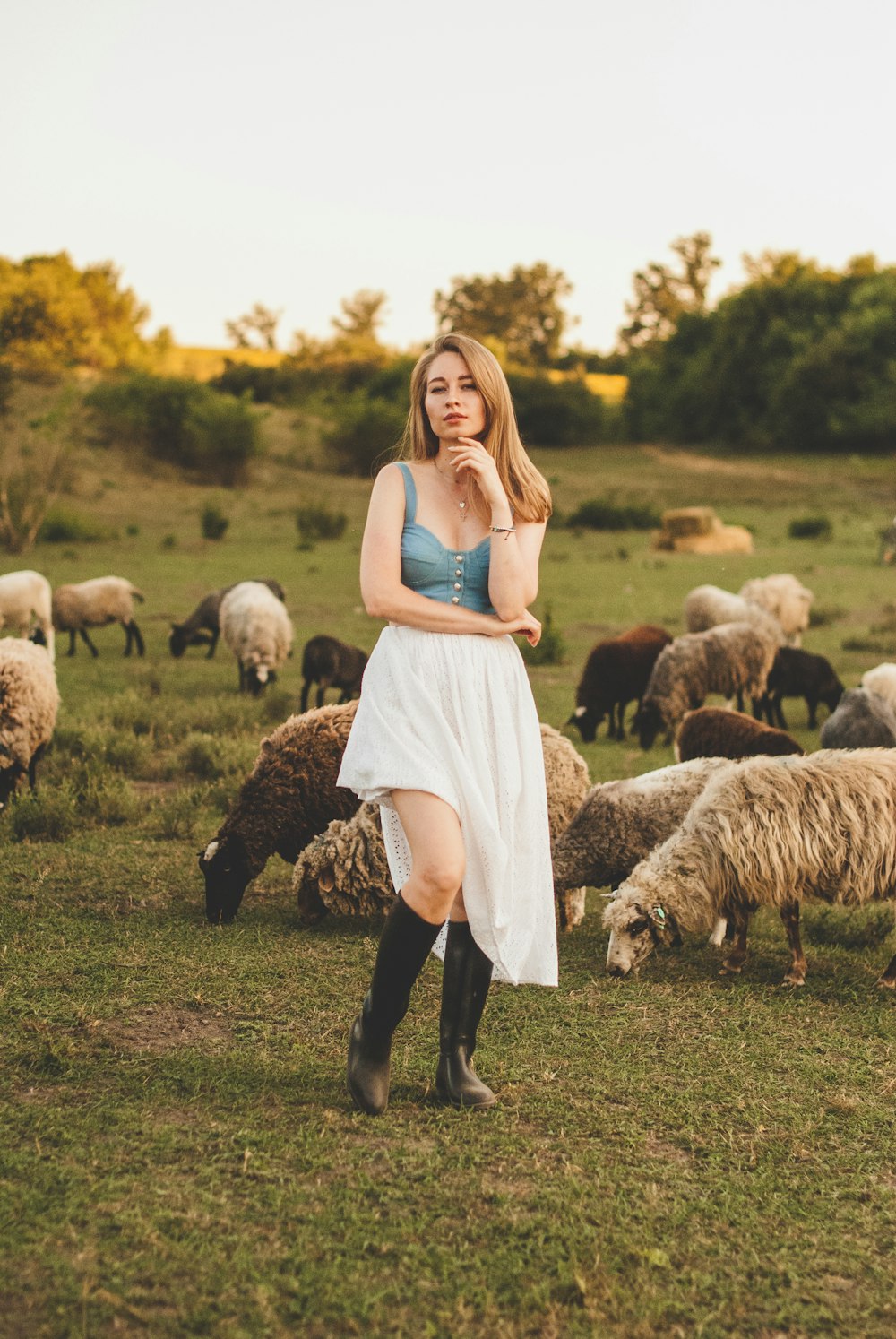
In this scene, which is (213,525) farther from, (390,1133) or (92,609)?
(390,1133)

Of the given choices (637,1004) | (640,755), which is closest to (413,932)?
(637,1004)

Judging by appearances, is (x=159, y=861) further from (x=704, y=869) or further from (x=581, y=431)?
(x=581, y=431)

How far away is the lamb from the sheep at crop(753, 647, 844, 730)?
6.79m

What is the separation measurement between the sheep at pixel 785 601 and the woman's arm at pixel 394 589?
41.2ft

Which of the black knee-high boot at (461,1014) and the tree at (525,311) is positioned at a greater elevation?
the tree at (525,311)

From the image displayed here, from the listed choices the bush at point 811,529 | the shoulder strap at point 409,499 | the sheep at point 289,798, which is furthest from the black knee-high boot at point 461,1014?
the bush at point 811,529

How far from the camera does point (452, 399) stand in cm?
371

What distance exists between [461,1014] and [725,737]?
205 inches

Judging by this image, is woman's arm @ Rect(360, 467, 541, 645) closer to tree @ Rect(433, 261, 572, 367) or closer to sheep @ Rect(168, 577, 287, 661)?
sheep @ Rect(168, 577, 287, 661)

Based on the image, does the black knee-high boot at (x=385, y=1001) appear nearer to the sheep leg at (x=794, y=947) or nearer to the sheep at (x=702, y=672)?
the sheep leg at (x=794, y=947)

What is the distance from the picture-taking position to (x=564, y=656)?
51.2 feet

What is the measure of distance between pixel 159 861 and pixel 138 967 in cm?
172

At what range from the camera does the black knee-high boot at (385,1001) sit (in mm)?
3580

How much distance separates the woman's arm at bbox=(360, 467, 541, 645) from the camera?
142 inches
